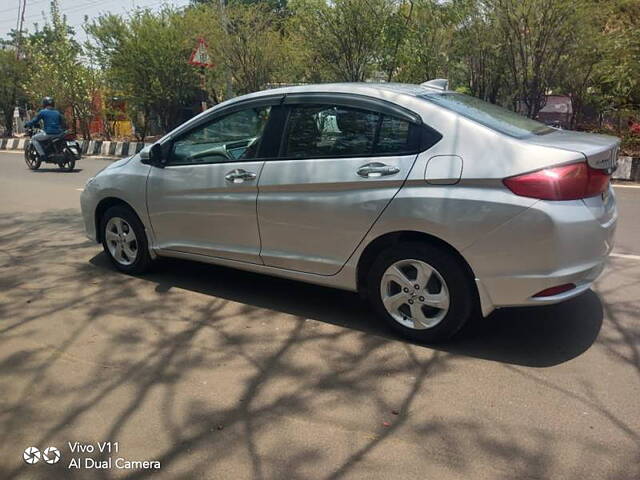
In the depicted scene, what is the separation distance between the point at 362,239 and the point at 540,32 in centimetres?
1156

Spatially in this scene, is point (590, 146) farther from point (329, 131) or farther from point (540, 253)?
point (329, 131)

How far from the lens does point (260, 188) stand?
4289 millimetres

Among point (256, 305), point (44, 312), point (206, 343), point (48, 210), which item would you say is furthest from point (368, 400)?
point (48, 210)

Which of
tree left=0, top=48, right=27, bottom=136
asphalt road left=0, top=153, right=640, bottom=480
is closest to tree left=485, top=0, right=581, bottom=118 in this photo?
asphalt road left=0, top=153, right=640, bottom=480

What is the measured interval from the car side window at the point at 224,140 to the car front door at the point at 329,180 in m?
0.28

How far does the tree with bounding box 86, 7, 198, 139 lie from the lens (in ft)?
60.0

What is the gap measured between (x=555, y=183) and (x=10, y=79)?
31.2 meters

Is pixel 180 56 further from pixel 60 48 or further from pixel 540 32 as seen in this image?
pixel 540 32

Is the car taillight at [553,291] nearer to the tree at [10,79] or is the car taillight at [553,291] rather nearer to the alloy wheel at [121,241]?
the alloy wheel at [121,241]

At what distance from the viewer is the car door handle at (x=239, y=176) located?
4336 mm

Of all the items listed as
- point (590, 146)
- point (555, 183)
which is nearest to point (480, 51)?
point (590, 146)

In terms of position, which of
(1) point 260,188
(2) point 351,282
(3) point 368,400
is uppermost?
(1) point 260,188

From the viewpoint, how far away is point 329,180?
395cm

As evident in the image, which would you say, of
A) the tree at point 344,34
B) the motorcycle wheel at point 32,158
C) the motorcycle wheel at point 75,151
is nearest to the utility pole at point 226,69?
the tree at point 344,34
